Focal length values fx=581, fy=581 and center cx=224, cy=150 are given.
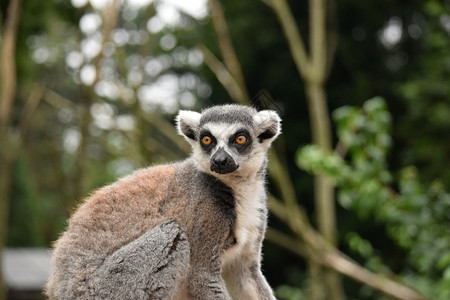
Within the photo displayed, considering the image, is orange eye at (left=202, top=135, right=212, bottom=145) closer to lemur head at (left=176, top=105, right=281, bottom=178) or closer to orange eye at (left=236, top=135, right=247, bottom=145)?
lemur head at (left=176, top=105, right=281, bottom=178)

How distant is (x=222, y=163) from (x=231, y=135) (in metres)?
0.29

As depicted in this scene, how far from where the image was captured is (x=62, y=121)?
22219 mm

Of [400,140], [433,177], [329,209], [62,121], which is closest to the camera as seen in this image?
[329,209]

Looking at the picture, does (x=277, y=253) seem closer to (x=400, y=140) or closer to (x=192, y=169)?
(x=400, y=140)

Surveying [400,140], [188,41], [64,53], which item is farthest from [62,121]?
[400,140]

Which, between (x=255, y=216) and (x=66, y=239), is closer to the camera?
(x=66, y=239)

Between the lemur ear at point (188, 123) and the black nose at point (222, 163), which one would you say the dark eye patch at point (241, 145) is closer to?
the black nose at point (222, 163)

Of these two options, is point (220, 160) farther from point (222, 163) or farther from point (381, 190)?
point (381, 190)

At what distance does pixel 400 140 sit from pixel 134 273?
10.6m

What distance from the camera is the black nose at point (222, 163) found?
12.1ft

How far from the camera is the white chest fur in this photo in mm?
3848

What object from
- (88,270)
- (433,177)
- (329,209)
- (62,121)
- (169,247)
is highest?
(62,121)

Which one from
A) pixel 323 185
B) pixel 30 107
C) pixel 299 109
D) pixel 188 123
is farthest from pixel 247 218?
pixel 299 109

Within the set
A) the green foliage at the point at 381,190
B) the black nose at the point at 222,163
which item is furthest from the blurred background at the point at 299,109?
the black nose at the point at 222,163
